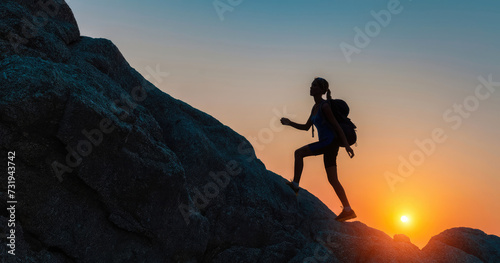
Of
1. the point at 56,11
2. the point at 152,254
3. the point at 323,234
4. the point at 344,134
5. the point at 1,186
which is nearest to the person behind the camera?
the point at 1,186

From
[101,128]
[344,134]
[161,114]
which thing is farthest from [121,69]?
[344,134]

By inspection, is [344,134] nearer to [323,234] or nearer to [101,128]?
[323,234]

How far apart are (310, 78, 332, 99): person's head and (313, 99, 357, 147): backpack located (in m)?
0.44

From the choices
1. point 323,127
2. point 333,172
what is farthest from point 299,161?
point 323,127

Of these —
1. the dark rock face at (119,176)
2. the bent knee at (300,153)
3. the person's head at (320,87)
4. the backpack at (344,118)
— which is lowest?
the dark rock face at (119,176)

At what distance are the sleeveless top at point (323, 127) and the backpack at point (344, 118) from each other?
347 millimetres

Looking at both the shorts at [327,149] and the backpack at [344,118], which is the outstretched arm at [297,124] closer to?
the shorts at [327,149]

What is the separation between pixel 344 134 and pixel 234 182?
4621 millimetres

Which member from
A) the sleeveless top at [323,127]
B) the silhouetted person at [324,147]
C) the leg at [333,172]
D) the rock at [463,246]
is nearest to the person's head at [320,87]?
the silhouetted person at [324,147]

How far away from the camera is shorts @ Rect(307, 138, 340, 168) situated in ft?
36.8

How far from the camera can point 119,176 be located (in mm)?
9016

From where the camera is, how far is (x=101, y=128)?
852 centimetres

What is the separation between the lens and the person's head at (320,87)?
11.4m

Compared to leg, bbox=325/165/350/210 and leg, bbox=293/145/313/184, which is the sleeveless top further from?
leg, bbox=325/165/350/210
